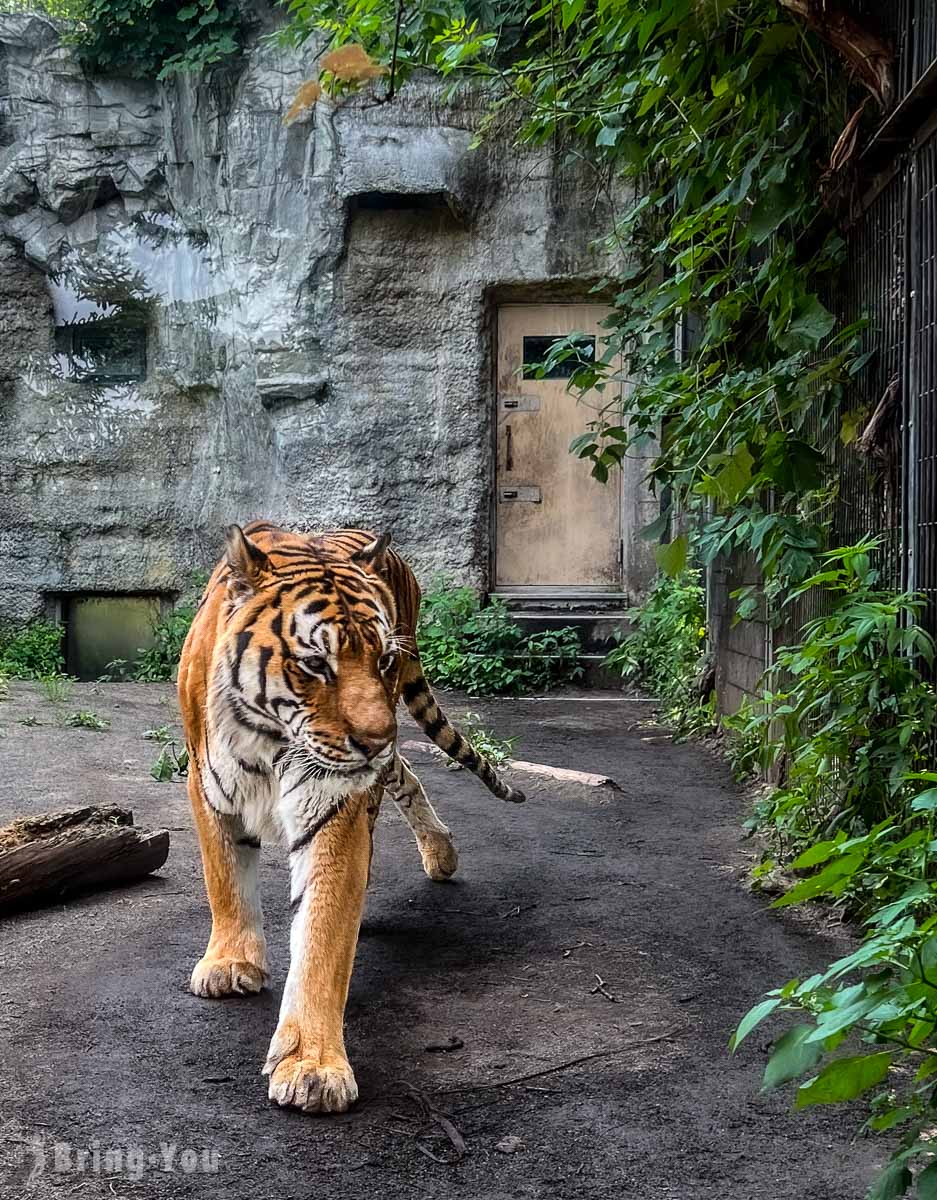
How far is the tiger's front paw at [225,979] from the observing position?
126 inches

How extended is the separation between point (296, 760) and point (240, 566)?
A: 1.71 feet

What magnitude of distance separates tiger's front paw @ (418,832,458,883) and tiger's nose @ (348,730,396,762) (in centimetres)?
173

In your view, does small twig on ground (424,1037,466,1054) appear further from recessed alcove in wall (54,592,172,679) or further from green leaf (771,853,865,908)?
recessed alcove in wall (54,592,172,679)

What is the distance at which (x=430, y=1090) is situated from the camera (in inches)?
105

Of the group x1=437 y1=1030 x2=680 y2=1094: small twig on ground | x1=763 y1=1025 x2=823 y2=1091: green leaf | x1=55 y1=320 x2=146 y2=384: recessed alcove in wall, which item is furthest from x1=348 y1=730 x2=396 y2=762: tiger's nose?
x1=55 y1=320 x2=146 y2=384: recessed alcove in wall

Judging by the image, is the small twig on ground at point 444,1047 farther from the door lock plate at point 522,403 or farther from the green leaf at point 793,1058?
the door lock plate at point 522,403

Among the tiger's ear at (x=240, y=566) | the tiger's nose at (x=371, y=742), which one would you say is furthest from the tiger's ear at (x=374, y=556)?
the tiger's nose at (x=371, y=742)

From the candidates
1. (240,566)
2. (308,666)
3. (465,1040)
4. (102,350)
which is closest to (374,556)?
(240,566)

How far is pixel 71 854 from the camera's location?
4.07m

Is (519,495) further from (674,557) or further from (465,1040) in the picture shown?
(465,1040)

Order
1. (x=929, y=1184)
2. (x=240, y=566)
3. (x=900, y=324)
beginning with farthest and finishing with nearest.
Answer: (x=900, y=324), (x=240, y=566), (x=929, y=1184)

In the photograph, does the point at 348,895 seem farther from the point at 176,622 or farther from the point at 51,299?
the point at 51,299

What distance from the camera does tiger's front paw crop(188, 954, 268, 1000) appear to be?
3.20m

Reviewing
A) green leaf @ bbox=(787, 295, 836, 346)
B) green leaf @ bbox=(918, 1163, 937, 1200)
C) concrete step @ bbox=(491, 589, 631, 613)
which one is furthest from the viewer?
concrete step @ bbox=(491, 589, 631, 613)
